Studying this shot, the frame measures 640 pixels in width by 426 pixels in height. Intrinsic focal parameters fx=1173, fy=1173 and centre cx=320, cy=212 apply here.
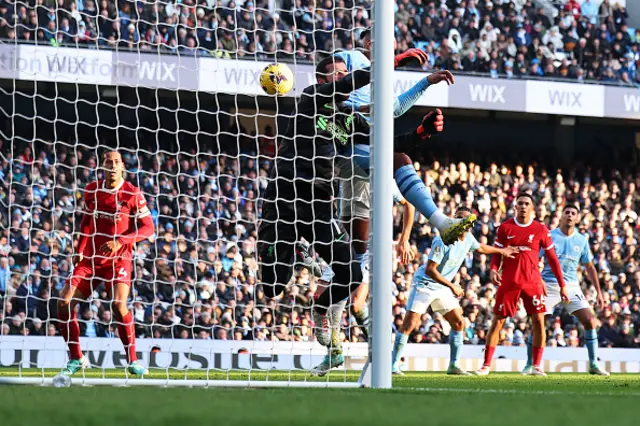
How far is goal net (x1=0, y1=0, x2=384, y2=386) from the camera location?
11784 mm

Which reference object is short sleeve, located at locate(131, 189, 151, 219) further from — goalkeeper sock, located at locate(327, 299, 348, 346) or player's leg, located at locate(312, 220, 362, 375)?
goalkeeper sock, located at locate(327, 299, 348, 346)

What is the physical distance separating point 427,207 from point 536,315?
4.02 meters

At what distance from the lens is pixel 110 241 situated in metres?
7.99

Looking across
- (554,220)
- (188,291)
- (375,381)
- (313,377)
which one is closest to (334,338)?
(313,377)

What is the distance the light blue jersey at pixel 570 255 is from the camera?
11.6 meters

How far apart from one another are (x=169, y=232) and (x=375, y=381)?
8283mm

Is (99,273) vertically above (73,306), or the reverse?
(99,273)

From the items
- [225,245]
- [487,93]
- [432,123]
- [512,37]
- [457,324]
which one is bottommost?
[457,324]

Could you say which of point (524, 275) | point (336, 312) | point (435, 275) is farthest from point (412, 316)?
point (336, 312)

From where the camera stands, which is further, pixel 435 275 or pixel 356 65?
pixel 435 275

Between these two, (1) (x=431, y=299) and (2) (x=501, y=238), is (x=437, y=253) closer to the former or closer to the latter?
(1) (x=431, y=299)

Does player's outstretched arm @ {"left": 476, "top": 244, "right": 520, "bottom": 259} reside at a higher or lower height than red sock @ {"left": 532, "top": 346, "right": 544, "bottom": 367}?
higher

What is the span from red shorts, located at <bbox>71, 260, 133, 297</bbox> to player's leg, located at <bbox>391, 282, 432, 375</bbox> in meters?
2.95

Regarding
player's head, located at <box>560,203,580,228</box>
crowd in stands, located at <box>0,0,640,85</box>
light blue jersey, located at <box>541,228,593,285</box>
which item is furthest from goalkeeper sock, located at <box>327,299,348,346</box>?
crowd in stands, located at <box>0,0,640,85</box>
